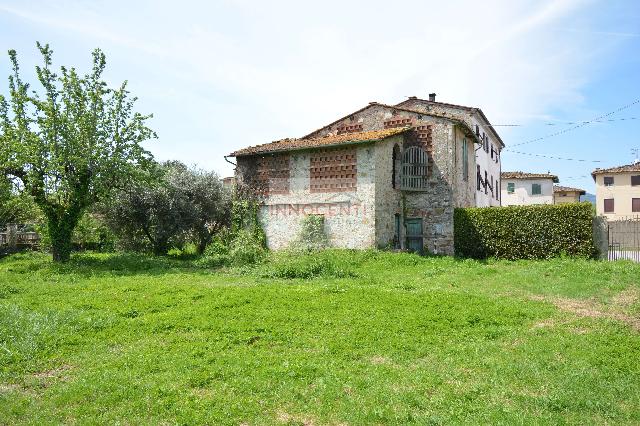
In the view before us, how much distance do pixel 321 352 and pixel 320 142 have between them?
15897 mm

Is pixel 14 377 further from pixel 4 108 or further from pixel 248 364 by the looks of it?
pixel 4 108

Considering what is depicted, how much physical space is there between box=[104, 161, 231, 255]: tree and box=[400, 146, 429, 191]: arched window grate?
31.7 feet

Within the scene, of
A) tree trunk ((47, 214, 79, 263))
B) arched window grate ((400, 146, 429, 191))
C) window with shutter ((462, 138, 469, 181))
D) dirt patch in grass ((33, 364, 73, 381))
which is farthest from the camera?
window with shutter ((462, 138, 469, 181))

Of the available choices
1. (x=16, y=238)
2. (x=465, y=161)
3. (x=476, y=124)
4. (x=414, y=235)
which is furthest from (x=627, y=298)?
(x=16, y=238)

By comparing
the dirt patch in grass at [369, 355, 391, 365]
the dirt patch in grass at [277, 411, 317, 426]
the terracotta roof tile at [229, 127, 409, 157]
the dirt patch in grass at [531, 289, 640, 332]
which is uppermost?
the terracotta roof tile at [229, 127, 409, 157]

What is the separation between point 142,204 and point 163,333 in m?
16.7

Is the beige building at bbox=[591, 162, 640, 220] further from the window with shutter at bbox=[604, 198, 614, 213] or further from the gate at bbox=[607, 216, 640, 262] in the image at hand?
the gate at bbox=[607, 216, 640, 262]

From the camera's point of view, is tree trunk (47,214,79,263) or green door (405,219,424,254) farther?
green door (405,219,424,254)

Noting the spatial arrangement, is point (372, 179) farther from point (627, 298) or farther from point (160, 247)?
point (160, 247)

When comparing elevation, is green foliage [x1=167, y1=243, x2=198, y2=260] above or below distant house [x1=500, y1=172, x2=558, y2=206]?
below

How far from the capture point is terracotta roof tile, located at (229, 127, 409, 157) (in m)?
21.7

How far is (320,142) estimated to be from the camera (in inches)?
900

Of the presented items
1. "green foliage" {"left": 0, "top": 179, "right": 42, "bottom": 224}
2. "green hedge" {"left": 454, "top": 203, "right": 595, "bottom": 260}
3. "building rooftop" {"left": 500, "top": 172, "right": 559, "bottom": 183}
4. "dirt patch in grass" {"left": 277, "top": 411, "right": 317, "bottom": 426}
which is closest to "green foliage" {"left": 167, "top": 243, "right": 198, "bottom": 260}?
"green foliage" {"left": 0, "top": 179, "right": 42, "bottom": 224}

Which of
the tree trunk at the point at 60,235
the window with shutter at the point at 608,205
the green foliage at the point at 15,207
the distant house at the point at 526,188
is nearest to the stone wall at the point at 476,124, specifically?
the distant house at the point at 526,188
